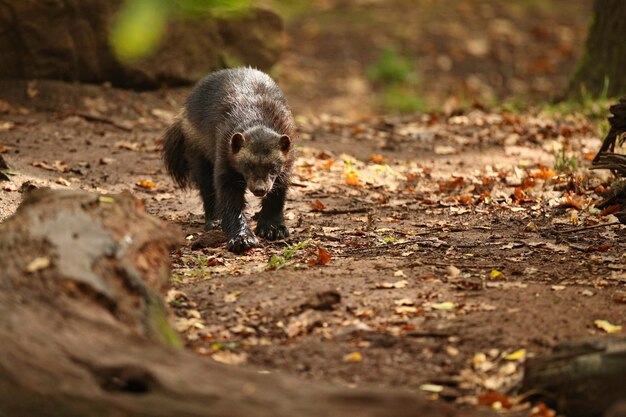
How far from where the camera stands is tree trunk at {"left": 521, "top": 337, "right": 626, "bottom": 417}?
3.72m

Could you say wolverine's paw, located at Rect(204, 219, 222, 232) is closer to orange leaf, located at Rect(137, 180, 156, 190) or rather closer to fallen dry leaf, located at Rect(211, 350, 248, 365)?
orange leaf, located at Rect(137, 180, 156, 190)

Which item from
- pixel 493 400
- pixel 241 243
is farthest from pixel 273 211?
pixel 493 400

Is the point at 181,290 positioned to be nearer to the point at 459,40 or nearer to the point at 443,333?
the point at 443,333

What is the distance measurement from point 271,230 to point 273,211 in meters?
0.21

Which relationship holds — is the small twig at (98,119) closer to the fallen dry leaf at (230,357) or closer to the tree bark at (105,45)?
the tree bark at (105,45)

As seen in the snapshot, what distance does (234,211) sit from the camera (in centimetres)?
693

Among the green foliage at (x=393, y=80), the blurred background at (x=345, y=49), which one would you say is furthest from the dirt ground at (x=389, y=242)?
the green foliage at (x=393, y=80)

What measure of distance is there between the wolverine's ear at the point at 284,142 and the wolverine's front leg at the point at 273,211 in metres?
0.27

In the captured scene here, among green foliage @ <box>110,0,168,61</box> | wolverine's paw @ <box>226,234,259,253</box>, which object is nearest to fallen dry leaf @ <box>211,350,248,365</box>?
green foliage @ <box>110,0,168,61</box>

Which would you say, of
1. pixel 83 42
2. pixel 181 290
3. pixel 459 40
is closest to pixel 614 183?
pixel 181 290

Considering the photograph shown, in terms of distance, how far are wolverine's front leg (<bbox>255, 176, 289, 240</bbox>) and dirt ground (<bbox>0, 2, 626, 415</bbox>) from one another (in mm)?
179

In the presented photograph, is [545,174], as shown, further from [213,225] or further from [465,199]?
[213,225]

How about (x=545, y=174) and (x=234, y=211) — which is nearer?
(x=234, y=211)

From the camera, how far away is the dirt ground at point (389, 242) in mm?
4477
